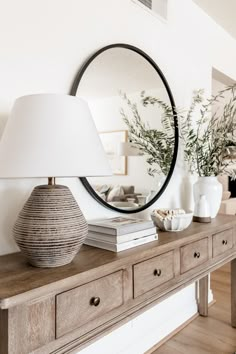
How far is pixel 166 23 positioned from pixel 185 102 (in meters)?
A: 0.57

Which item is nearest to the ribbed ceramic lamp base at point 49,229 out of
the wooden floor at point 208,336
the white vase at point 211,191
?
the white vase at point 211,191

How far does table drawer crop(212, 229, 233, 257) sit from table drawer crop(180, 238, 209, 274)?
100 millimetres

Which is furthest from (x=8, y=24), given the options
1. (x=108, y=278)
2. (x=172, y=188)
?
(x=172, y=188)

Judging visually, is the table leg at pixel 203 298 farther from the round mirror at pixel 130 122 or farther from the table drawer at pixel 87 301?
the table drawer at pixel 87 301

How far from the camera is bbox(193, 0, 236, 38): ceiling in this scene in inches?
91.6

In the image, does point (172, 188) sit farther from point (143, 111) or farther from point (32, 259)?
point (32, 259)

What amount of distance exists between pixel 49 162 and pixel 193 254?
95cm

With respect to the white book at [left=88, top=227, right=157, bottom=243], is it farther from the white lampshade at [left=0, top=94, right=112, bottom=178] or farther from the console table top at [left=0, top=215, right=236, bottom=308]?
the white lampshade at [left=0, top=94, right=112, bottom=178]

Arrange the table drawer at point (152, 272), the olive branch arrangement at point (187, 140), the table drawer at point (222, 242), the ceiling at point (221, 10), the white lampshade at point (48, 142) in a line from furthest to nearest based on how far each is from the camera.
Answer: the ceiling at point (221, 10), the olive branch arrangement at point (187, 140), the table drawer at point (222, 242), the table drawer at point (152, 272), the white lampshade at point (48, 142)

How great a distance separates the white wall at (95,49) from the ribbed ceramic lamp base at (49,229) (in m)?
0.27

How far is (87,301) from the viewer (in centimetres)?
96

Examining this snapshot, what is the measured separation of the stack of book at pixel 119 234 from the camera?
1.17m

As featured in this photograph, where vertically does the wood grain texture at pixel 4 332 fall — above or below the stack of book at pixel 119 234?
below

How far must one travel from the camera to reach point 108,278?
1.03 meters
